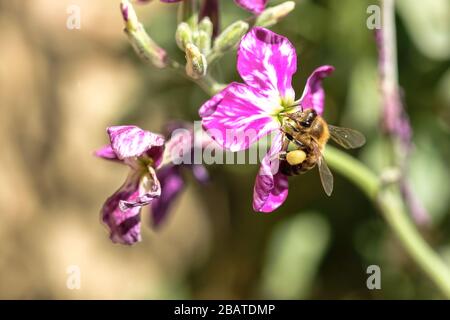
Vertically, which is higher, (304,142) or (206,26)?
(206,26)

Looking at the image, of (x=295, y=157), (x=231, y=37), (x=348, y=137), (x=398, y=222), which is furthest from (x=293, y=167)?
(x=398, y=222)

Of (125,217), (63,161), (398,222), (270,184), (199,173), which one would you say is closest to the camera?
(270,184)

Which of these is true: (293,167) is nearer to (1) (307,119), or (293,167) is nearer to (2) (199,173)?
(1) (307,119)

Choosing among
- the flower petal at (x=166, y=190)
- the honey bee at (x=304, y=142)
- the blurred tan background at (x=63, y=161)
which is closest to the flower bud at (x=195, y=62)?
the honey bee at (x=304, y=142)

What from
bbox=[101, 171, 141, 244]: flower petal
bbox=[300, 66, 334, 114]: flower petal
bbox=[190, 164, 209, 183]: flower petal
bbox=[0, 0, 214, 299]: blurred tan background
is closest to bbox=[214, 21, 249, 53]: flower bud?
bbox=[300, 66, 334, 114]: flower petal

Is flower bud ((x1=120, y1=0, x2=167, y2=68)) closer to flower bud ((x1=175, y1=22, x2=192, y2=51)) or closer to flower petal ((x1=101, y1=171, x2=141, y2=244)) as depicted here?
flower bud ((x1=175, y1=22, x2=192, y2=51))
